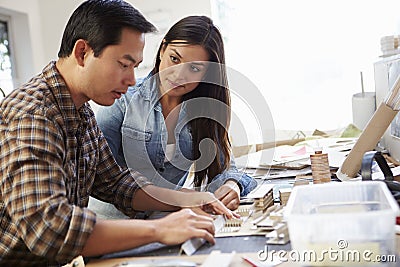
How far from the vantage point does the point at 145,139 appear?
164 cm

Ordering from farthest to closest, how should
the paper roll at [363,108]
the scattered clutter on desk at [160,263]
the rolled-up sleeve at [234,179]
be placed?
the paper roll at [363,108]
the rolled-up sleeve at [234,179]
the scattered clutter on desk at [160,263]

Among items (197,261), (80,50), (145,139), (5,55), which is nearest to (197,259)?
(197,261)

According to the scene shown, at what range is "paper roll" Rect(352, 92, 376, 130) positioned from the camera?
110 inches

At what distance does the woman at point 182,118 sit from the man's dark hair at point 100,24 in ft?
1.21

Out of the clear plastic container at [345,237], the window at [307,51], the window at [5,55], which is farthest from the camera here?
the window at [5,55]

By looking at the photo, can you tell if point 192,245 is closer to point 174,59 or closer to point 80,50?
point 80,50

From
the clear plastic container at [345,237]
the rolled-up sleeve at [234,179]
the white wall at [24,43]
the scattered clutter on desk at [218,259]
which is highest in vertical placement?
the white wall at [24,43]

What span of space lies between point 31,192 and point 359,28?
10.3 ft

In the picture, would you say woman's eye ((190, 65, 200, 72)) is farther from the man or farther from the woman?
the man

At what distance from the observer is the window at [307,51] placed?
141 inches

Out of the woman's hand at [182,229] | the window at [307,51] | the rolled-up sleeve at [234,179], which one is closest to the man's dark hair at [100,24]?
the woman's hand at [182,229]

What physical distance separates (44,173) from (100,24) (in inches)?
16.3

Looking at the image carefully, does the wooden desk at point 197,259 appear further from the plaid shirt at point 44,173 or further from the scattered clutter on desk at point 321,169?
the scattered clutter on desk at point 321,169

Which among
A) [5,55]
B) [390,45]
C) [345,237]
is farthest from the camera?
[5,55]
